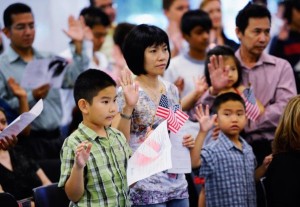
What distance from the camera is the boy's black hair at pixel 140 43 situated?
15.0ft

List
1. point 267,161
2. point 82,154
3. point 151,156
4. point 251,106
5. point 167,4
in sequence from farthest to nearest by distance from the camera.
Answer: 1. point 167,4
2. point 251,106
3. point 267,161
4. point 151,156
5. point 82,154

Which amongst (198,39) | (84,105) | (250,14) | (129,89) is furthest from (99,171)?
(198,39)

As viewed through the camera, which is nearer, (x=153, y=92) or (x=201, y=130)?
(x=153, y=92)

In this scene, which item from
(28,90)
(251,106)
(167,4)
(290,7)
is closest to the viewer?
(251,106)

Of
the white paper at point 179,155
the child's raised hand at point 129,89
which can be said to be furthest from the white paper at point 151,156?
the white paper at point 179,155

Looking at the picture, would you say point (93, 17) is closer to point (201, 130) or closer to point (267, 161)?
point (267, 161)

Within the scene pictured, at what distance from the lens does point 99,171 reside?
13.6 ft

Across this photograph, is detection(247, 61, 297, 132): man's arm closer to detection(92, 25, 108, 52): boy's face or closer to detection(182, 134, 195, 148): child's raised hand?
detection(182, 134, 195, 148): child's raised hand

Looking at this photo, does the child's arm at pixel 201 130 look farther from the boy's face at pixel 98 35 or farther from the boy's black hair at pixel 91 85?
the boy's face at pixel 98 35

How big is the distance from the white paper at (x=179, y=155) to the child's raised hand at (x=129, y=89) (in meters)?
0.39

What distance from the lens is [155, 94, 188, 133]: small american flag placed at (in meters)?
4.46

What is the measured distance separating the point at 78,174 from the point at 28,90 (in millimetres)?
2077

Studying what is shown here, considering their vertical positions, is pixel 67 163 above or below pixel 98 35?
below

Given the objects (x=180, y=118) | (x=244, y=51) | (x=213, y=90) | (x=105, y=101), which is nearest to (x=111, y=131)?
(x=105, y=101)
